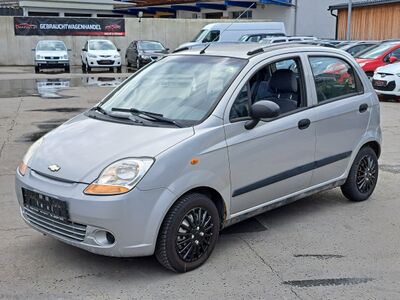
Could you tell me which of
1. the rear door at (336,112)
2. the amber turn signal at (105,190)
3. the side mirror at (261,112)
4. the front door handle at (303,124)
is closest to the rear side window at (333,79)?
the rear door at (336,112)

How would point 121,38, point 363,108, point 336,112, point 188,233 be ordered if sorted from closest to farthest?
point 188,233, point 336,112, point 363,108, point 121,38

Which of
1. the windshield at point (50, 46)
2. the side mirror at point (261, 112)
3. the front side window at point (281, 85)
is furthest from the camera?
the windshield at point (50, 46)

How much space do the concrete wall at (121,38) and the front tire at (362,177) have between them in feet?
88.3

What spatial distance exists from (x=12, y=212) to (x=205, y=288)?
261 centimetres

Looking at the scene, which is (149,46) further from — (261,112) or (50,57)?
(261,112)

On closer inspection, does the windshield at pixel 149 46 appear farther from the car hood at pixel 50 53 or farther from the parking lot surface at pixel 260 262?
the parking lot surface at pixel 260 262

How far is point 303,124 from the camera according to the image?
474 cm

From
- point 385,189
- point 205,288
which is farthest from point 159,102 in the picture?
point 385,189

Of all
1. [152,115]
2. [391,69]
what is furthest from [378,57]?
[152,115]

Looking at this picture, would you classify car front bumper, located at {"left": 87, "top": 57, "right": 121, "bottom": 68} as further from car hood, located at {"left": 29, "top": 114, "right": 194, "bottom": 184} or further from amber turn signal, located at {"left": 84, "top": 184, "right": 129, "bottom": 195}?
amber turn signal, located at {"left": 84, "top": 184, "right": 129, "bottom": 195}

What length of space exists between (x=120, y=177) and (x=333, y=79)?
272 centimetres

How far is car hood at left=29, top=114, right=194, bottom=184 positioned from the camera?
369cm

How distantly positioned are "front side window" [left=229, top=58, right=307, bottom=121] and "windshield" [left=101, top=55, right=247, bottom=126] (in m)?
0.25

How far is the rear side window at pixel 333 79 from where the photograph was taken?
505cm
